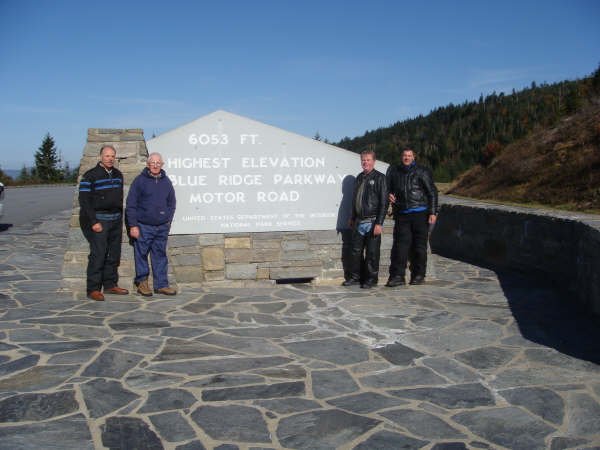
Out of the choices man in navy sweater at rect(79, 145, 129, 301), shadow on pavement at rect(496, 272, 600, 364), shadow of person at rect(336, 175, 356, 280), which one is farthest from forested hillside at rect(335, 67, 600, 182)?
man in navy sweater at rect(79, 145, 129, 301)

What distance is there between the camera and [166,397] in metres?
3.62

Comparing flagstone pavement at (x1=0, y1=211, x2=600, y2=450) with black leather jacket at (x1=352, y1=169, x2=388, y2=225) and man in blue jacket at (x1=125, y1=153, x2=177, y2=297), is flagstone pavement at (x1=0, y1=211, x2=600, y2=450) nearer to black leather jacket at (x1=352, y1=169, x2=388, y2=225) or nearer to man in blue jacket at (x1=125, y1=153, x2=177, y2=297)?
man in blue jacket at (x1=125, y1=153, x2=177, y2=297)

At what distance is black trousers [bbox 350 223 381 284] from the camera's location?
7176 mm

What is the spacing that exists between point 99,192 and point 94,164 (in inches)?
25.9

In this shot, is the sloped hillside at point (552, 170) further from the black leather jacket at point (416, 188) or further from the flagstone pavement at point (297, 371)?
the flagstone pavement at point (297, 371)

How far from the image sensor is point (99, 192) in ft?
20.5

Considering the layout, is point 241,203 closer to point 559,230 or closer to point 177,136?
point 177,136

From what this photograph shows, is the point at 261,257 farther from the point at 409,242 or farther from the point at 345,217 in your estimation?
the point at 409,242

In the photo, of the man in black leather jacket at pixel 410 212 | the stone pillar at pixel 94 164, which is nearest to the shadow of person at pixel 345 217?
the man in black leather jacket at pixel 410 212

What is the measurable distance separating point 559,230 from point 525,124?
1623 centimetres

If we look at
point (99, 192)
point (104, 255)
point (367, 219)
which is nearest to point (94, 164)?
point (99, 192)

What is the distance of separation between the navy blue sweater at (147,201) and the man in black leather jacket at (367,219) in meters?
2.41

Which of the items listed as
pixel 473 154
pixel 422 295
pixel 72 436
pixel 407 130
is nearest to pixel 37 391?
pixel 72 436

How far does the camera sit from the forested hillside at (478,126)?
1672 cm
